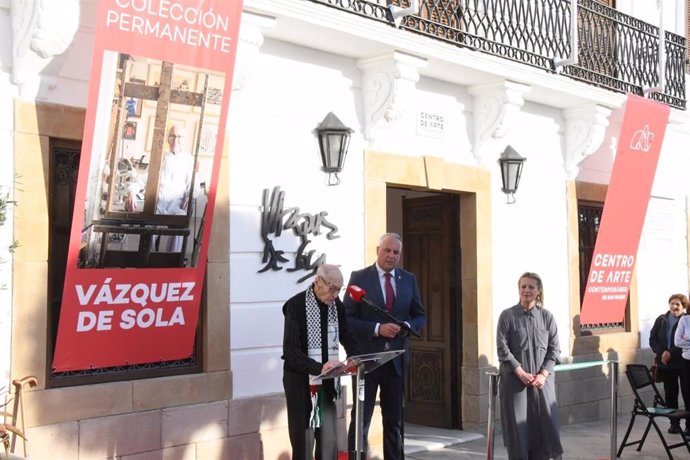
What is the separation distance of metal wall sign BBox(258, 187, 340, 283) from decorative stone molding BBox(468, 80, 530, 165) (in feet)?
8.18

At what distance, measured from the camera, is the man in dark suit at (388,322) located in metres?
6.83

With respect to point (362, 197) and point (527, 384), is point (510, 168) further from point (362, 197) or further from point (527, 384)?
point (527, 384)

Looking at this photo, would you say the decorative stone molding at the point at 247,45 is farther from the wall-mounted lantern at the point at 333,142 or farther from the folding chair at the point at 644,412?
the folding chair at the point at 644,412

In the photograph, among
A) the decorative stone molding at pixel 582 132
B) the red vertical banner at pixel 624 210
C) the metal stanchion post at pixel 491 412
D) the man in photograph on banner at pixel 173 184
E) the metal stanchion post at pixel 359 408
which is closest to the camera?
the metal stanchion post at pixel 359 408

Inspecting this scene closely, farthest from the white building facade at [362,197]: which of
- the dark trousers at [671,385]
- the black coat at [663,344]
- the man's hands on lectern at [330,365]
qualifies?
the man's hands on lectern at [330,365]

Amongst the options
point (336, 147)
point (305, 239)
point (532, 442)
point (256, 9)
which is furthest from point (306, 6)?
point (532, 442)

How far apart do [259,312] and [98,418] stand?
172 cm

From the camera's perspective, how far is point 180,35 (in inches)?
250

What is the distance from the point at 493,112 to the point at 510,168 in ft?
2.29

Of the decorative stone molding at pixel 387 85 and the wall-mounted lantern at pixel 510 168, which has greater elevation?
the decorative stone molding at pixel 387 85

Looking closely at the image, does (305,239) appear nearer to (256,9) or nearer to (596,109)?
(256,9)

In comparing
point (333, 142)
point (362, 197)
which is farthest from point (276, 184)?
point (362, 197)

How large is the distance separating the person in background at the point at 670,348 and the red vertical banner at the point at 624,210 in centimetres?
62

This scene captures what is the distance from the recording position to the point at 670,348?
34.3ft
